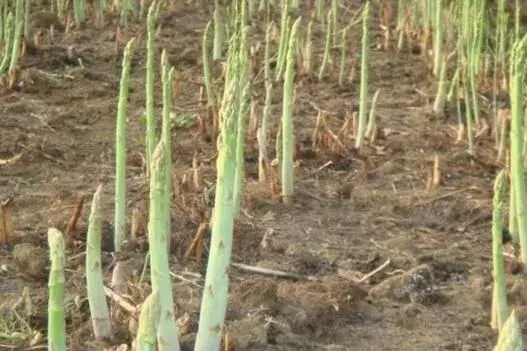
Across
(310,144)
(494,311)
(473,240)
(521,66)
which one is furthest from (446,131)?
(494,311)

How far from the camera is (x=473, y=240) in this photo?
3.43 meters

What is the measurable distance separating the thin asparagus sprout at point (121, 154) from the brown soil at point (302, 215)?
0.20ft

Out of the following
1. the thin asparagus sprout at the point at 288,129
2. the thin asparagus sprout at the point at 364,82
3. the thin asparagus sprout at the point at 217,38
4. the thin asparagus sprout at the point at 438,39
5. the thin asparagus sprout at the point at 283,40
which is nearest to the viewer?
the thin asparagus sprout at the point at 288,129

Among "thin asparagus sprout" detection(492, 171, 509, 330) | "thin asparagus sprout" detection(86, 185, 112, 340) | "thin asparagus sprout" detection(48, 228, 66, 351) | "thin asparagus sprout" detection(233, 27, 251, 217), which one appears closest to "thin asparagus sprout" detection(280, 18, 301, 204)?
"thin asparagus sprout" detection(233, 27, 251, 217)

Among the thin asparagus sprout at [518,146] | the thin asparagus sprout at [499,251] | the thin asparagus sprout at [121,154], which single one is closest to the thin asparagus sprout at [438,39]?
the thin asparagus sprout at [518,146]

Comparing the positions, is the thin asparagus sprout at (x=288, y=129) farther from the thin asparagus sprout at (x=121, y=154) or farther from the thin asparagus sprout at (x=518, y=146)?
the thin asparagus sprout at (x=518, y=146)

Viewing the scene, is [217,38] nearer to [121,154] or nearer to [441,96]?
[441,96]

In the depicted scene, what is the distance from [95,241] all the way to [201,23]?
4.29 meters

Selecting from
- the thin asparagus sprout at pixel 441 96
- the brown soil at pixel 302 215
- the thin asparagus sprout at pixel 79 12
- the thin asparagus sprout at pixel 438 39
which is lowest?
the brown soil at pixel 302 215

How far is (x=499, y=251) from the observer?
98.3 inches

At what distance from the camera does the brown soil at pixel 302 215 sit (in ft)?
8.72

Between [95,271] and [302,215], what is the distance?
51.7 inches

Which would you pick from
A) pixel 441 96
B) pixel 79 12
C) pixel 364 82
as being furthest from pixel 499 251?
pixel 79 12

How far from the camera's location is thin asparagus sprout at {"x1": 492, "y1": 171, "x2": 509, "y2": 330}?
2475 millimetres
